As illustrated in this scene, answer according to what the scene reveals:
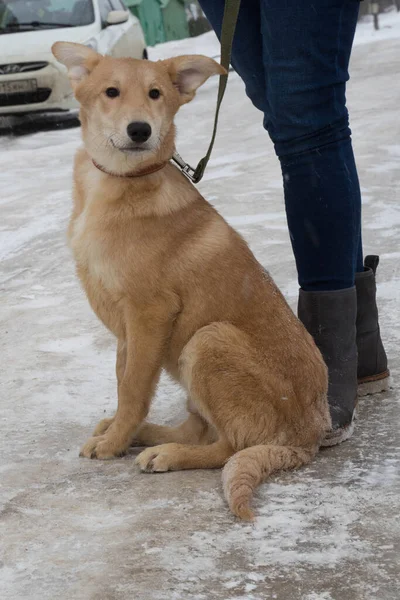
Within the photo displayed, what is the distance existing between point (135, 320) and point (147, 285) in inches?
4.4

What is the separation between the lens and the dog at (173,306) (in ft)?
9.01

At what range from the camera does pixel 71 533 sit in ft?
7.61

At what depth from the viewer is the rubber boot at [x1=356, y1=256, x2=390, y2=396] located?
324 centimetres

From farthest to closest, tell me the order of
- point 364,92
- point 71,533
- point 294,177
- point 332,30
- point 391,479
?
point 364,92 < point 294,177 < point 332,30 < point 391,479 < point 71,533

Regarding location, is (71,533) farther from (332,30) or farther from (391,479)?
(332,30)

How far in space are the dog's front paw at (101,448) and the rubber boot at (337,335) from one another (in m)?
0.68

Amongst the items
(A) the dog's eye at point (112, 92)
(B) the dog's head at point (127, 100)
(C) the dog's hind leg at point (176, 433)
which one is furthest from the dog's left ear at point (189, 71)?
(C) the dog's hind leg at point (176, 433)

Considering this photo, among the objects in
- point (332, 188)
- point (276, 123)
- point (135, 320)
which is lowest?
point (135, 320)

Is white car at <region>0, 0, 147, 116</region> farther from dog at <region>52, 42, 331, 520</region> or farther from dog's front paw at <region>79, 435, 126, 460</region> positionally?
dog's front paw at <region>79, 435, 126, 460</region>

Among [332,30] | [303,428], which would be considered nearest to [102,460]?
[303,428]

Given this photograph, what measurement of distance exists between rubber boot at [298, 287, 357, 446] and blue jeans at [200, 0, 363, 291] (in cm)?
5

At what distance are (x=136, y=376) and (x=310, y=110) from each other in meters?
0.96

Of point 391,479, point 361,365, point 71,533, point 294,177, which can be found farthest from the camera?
point 361,365

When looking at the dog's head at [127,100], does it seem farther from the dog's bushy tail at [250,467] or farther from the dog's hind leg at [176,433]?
the dog's bushy tail at [250,467]
